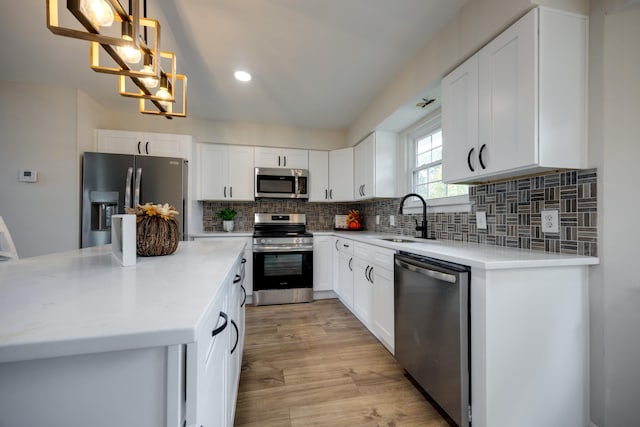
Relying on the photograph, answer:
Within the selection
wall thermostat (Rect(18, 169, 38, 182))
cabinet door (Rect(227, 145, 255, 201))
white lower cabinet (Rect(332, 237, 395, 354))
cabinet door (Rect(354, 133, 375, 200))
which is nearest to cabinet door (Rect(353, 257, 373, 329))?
white lower cabinet (Rect(332, 237, 395, 354))

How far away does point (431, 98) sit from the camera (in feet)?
7.45

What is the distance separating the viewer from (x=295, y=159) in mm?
3861

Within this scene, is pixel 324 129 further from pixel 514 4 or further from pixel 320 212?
pixel 514 4

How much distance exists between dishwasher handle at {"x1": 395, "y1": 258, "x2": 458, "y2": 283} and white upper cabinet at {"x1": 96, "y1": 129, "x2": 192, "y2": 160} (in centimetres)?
289

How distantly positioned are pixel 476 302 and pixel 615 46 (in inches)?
55.0

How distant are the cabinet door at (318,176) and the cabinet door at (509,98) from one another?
2.51 metres

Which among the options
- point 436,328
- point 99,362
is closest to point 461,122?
point 436,328

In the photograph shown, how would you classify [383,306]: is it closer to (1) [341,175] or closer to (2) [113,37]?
(1) [341,175]

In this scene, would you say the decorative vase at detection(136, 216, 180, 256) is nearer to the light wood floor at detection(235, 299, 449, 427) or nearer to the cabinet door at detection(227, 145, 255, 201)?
the light wood floor at detection(235, 299, 449, 427)

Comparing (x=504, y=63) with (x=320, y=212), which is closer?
(x=504, y=63)

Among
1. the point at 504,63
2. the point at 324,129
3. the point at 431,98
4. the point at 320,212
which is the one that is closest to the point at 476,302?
the point at 504,63

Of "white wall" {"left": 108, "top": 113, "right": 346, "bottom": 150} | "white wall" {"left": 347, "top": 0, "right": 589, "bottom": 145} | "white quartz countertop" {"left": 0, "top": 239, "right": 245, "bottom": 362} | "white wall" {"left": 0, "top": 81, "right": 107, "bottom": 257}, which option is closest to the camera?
"white quartz countertop" {"left": 0, "top": 239, "right": 245, "bottom": 362}

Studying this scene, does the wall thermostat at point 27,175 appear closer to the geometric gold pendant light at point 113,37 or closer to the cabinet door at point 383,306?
the geometric gold pendant light at point 113,37

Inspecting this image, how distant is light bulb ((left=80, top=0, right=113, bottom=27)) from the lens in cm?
91
